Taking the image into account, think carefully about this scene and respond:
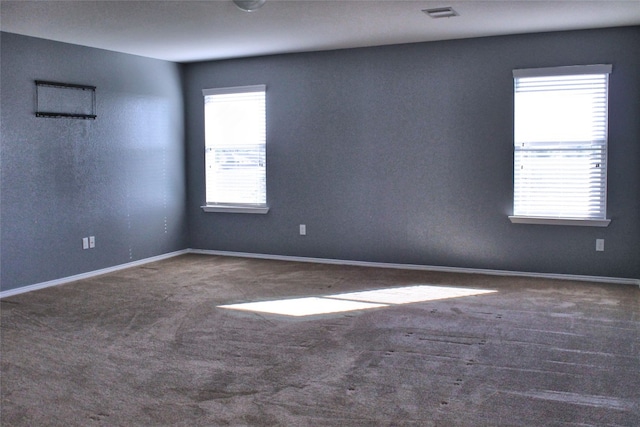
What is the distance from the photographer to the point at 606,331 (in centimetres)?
416

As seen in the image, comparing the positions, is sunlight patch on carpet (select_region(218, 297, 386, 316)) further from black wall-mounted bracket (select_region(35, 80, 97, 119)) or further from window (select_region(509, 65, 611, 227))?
black wall-mounted bracket (select_region(35, 80, 97, 119))

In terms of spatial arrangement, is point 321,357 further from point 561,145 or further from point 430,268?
point 561,145

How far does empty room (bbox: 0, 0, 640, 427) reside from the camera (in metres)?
3.30

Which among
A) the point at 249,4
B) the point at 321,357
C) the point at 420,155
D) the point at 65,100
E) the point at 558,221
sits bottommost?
the point at 321,357

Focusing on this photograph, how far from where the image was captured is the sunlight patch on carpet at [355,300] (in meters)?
4.84

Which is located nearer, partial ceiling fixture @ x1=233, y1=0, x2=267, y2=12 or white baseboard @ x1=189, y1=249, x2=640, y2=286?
partial ceiling fixture @ x1=233, y1=0, x2=267, y2=12

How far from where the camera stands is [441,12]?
4918 millimetres

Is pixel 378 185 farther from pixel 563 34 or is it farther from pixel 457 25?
pixel 563 34

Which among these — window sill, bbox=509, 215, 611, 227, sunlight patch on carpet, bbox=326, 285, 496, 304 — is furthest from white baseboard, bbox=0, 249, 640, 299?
sunlight patch on carpet, bbox=326, 285, 496, 304

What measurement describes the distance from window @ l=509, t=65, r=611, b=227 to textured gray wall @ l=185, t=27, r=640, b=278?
10cm

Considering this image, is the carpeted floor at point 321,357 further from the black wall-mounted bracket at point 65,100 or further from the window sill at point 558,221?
the black wall-mounted bracket at point 65,100

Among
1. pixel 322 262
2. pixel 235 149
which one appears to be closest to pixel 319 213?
pixel 322 262

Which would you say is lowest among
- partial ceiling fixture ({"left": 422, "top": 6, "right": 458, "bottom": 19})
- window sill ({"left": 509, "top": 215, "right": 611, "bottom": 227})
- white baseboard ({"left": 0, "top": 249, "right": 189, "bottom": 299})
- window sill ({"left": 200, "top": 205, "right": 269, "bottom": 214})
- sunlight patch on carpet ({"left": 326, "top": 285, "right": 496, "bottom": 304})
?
sunlight patch on carpet ({"left": 326, "top": 285, "right": 496, "bottom": 304})

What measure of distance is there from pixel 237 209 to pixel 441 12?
11.4 feet
